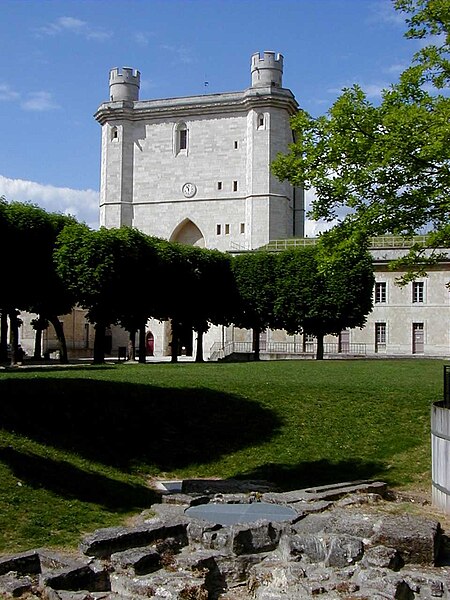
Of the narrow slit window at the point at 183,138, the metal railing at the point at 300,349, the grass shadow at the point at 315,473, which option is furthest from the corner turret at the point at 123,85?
the grass shadow at the point at 315,473

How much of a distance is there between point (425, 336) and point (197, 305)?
19.9 metres

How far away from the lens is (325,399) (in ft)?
70.4

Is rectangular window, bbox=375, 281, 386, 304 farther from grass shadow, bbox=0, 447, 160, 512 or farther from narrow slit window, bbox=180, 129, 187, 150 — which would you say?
grass shadow, bbox=0, 447, 160, 512

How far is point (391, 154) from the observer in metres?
15.7

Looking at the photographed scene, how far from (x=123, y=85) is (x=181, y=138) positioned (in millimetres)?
7827

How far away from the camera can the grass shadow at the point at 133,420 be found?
1694cm

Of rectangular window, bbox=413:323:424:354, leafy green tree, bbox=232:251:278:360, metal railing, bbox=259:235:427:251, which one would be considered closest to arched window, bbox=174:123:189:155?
metal railing, bbox=259:235:427:251

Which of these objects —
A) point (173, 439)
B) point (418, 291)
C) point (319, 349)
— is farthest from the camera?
point (418, 291)

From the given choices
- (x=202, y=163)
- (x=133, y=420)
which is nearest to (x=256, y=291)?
(x=202, y=163)

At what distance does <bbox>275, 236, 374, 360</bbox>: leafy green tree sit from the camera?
158 ft

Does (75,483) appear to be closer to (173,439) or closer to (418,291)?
(173,439)

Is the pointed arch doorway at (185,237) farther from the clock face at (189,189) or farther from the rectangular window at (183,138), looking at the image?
the rectangular window at (183,138)

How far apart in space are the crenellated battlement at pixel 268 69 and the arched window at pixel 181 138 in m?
8.11


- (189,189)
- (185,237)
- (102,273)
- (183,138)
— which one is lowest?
(102,273)
